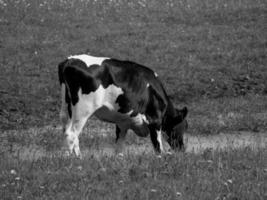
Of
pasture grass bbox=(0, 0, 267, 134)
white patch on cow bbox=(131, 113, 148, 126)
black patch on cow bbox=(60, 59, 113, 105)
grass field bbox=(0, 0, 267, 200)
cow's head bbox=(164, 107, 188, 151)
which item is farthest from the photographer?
pasture grass bbox=(0, 0, 267, 134)

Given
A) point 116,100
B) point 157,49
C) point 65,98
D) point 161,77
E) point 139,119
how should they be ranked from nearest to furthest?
point 65,98
point 116,100
point 139,119
point 161,77
point 157,49

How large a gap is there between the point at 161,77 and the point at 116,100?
6.28 meters

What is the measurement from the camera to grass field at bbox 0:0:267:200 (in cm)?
812

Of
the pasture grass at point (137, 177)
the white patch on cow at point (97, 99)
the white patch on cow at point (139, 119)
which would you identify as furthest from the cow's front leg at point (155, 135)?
the pasture grass at point (137, 177)

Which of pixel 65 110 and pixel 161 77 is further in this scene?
pixel 161 77

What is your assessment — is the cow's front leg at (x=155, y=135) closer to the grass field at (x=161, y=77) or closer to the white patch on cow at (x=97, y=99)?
the grass field at (x=161, y=77)

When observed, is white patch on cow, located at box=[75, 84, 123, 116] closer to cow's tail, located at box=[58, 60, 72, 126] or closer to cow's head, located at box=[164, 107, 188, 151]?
cow's tail, located at box=[58, 60, 72, 126]

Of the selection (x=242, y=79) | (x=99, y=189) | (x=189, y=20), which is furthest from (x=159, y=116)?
(x=189, y=20)

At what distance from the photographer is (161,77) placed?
56.7ft

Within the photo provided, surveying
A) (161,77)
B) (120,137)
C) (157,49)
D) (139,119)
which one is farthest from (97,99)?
(157,49)

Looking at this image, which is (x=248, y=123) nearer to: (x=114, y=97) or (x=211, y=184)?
(x=114, y=97)

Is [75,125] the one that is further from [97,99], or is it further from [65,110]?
[97,99]

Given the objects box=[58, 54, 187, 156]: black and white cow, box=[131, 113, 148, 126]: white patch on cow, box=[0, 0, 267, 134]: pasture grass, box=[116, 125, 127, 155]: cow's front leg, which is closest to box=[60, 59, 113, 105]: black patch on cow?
box=[58, 54, 187, 156]: black and white cow

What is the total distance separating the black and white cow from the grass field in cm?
51
